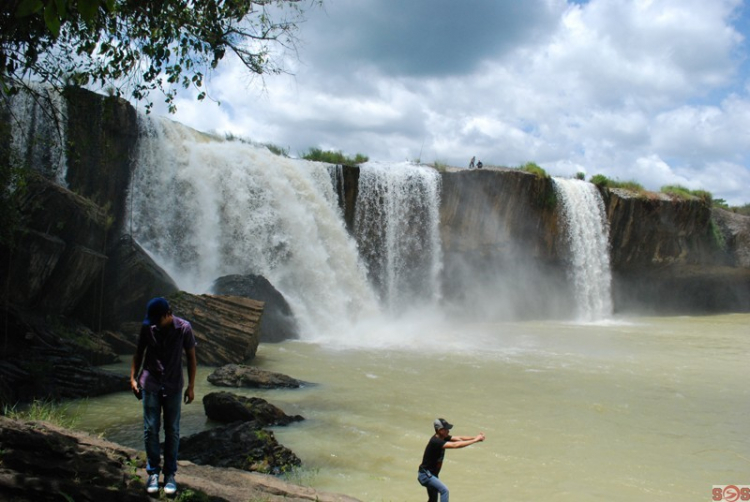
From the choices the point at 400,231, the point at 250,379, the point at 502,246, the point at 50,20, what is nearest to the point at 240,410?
the point at 250,379

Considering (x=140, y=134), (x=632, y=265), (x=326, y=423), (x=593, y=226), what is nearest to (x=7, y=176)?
(x=326, y=423)

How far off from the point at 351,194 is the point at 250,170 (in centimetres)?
372

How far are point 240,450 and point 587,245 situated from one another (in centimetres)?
2080

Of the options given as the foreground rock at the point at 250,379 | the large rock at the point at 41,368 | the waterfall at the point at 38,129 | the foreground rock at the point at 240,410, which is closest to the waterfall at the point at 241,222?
the waterfall at the point at 38,129

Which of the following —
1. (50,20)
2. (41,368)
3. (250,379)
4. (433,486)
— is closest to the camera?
(50,20)

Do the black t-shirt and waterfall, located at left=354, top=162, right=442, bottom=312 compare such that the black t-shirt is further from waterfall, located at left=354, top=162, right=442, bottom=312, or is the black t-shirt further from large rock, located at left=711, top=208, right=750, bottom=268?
large rock, located at left=711, top=208, right=750, bottom=268

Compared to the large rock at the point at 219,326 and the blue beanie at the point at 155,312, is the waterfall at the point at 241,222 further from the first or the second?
the blue beanie at the point at 155,312

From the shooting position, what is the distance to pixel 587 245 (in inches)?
954

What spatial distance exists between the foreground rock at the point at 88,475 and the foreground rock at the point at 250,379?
4721 mm

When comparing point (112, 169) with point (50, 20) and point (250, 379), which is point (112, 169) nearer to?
point (250, 379)

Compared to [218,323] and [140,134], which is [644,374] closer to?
[218,323]

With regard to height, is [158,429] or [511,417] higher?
[158,429]

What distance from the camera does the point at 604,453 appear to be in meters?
6.99

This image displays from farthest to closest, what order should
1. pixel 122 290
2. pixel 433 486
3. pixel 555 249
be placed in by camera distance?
pixel 555 249 → pixel 122 290 → pixel 433 486
